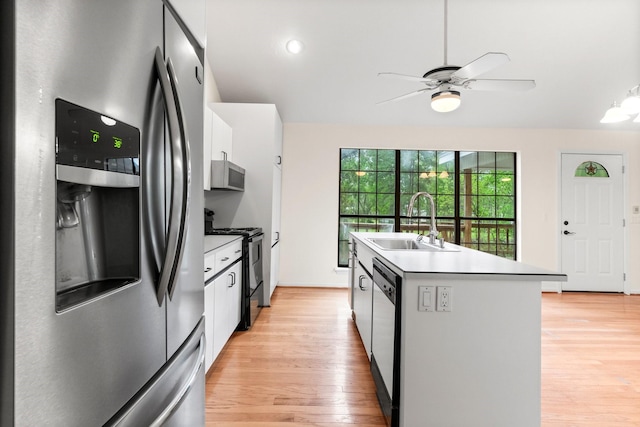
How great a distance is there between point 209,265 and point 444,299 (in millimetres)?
1352

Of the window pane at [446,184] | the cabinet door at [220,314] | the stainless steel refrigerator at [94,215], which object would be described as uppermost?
the window pane at [446,184]

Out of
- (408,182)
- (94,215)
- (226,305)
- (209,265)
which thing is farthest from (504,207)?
(94,215)

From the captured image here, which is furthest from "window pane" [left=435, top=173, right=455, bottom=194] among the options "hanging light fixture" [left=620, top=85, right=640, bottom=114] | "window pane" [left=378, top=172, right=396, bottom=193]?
"hanging light fixture" [left=620, top=85, right=640, bottom=114]

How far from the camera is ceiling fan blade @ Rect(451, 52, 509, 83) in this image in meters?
1.86

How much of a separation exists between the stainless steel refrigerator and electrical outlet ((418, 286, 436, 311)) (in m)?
1.01

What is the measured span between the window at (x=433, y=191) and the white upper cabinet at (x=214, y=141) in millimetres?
1909

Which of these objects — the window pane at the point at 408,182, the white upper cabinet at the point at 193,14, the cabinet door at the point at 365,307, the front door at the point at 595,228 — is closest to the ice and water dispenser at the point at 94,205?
the white upper cabinet at the point at 193,14

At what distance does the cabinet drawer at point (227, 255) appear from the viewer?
2.25 meters

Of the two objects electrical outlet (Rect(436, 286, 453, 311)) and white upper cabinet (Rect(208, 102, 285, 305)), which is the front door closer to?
white upper cabinet (Rect(208, 102, 285, 305))

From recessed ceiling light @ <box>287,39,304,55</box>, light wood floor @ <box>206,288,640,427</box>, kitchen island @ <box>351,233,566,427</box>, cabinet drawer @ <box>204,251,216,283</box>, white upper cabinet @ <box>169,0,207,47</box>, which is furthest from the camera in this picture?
recessed ceiling light @ <box>287,39,304,55</box>

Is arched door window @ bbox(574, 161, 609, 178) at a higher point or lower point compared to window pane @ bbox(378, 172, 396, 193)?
higher

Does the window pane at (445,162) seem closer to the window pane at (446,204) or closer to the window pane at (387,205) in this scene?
the window pane at (446,204)

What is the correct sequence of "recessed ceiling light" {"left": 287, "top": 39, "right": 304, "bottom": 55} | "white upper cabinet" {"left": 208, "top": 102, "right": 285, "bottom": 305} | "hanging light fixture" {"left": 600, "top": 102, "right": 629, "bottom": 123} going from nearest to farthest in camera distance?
"hanging light fixture" {"left": 600, "top": 102, "right": 629, "bottom": 123}
"recessed ceiling light" {"left": 287, "top": 39, "right": 304, "bottom": 55}
"white upper cabinet" {"left": 208, "top": 102, "right": 285, "bottom": 305}

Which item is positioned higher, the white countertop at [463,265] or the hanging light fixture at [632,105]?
the hanging light fixture at [632,105]
